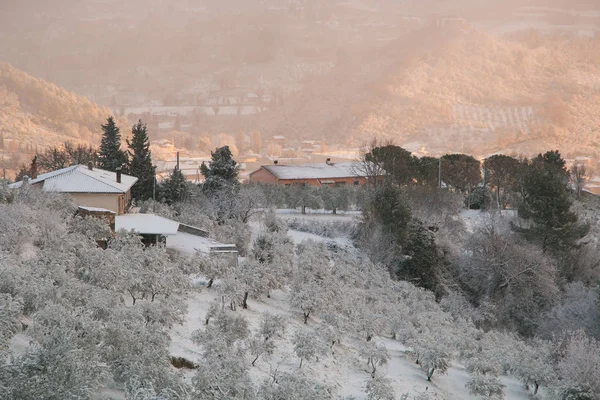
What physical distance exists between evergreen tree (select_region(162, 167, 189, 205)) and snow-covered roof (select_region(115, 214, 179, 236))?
336 inches

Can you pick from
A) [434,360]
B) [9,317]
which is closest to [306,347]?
[434,360]

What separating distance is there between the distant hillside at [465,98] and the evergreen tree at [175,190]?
93.1m

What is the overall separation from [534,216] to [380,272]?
10166 mm

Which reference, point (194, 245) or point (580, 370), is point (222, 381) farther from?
point (194, 245)

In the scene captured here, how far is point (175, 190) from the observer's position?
124 ft

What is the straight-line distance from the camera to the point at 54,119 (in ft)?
438

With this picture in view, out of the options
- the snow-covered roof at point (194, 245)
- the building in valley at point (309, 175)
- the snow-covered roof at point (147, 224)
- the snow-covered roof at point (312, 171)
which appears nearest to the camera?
the snow-covered roof at point (194, 245)

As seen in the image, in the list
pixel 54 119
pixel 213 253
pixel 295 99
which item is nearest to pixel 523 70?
pixel 295 99

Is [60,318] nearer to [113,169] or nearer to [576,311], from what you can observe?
[576,311]

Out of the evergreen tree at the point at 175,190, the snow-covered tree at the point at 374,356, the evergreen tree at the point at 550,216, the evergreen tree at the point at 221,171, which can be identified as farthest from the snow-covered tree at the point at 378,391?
the evergreen tree at the point at 175,190

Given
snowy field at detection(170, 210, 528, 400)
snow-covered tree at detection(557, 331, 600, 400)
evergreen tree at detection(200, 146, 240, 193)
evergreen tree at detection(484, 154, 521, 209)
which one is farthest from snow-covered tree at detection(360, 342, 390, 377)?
evergreen tree at detection(484, 154, 521, 209)

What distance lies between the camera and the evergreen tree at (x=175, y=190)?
124 ft

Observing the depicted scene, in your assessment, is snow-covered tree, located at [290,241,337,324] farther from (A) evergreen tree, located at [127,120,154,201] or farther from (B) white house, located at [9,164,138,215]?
(A) evergreen tree, located at [127,120,154,201]

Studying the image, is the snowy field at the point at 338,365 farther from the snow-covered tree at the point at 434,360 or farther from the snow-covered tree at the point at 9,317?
the snow-covered tree at the point at 9,317
